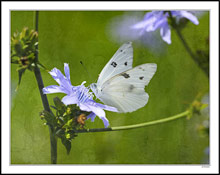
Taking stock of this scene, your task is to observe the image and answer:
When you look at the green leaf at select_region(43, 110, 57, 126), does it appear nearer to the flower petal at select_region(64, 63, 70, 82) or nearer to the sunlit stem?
the flower petal at select_region(64, 63, 70, 82)

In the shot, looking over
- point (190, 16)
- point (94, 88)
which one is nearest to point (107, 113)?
point (94, 88)

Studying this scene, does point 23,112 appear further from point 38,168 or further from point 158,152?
point 158,152

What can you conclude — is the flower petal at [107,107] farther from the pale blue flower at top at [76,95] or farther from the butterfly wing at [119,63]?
the butterfly wing at [119,63]

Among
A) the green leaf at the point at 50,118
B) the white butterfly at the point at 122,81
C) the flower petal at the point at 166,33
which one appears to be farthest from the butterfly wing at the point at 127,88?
the green leaf at the point at 50,118

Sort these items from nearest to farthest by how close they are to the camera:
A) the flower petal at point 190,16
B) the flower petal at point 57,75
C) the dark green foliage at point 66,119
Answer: the dark green foliage at point 66,119, the flower petal at point 57,75, the flower petal at point 190,16

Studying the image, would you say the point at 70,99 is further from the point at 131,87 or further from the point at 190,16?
the point at 190,16

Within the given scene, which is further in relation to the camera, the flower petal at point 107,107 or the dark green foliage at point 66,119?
the flower petal at point 107,107
